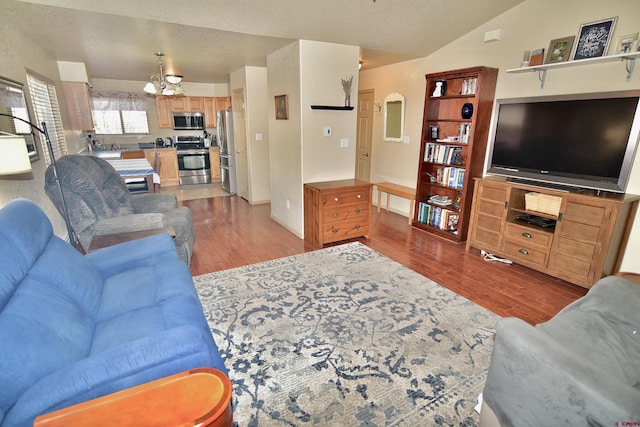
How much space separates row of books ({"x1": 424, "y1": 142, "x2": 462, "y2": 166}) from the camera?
13.3 ft

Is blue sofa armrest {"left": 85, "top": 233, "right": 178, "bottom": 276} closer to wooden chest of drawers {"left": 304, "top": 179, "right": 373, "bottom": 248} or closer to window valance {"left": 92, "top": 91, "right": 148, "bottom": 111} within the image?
wooden chest of drawers {"left": 304, "top": 179, "right": 373, "bottom": 248}

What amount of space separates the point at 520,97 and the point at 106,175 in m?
4.43

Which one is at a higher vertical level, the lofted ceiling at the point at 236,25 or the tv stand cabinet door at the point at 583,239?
the lofted ceiling at the point at 236,25

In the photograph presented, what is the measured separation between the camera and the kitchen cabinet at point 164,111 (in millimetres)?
7457

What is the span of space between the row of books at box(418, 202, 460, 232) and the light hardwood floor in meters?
0.19

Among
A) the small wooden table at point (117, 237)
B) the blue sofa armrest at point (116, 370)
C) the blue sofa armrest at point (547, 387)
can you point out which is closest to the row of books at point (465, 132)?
the blue sofa armrest at point (547, 387)

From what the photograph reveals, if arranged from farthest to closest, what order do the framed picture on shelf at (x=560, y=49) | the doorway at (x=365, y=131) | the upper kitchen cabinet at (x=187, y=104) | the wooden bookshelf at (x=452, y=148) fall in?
the upper kitchen cabinet at (x=187, y=104)
the doorway at (x=365, y=131)
the wooden bookshelf at (x=452, y=148)
the framed picture on shelf at (x=560, y=49)

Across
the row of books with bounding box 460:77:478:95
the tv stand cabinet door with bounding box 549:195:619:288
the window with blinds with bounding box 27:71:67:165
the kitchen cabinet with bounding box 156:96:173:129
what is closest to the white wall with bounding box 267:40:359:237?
the row of books with bounding box 460:77:478:95

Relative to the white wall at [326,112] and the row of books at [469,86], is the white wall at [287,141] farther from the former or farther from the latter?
the row of books at [469,86]

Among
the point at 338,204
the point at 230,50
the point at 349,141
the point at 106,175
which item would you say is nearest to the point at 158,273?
the point at 106,175

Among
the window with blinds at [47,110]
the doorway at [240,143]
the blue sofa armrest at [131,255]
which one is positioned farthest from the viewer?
the doorway at [240,143]

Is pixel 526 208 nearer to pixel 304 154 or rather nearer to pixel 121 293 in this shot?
pixel 304 154

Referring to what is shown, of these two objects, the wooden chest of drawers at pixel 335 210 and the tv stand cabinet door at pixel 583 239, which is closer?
the tv stand cabinet door at pixel 583 239

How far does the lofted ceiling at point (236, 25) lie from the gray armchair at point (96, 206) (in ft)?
4.36
